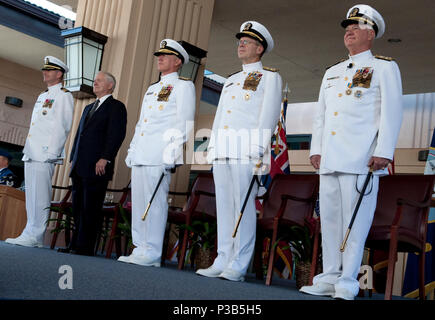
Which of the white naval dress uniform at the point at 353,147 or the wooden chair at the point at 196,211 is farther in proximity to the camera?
the wooden chair at the point at 196,211

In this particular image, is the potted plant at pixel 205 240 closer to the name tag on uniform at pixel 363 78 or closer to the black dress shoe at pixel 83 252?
the black dress shoe at pixel 83 252

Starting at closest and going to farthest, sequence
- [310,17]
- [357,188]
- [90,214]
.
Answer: [357,188], [90,214], [310,17]

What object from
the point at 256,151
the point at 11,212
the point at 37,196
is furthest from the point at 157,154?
the point at 11,212

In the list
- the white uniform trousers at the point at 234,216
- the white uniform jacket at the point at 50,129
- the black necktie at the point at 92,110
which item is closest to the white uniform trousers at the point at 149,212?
the white uniform trousers at the point at 234,216

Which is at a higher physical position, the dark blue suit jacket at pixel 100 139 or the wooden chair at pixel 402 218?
the dark blue suit jacket at pixel 100 139

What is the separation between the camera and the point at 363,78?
10.6 feet

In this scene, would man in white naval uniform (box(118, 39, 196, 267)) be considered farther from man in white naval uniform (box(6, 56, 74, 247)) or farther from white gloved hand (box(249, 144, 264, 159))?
man in white naval uniform (box(6, 56, 74, 247))

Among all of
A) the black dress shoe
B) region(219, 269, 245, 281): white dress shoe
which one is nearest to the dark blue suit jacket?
the black dress shoe

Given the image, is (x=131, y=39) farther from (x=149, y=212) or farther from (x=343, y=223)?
(x=343, y=223)

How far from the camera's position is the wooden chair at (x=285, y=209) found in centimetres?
384

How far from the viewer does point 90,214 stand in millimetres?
4398
